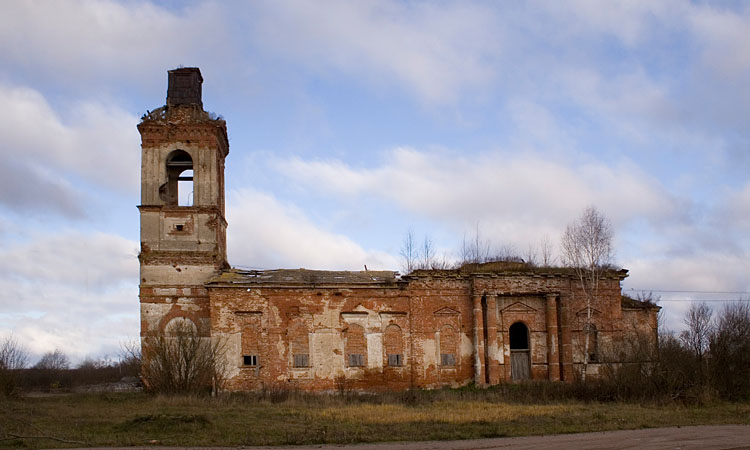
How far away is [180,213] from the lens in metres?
29.1

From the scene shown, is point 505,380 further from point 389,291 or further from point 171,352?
point 171,352

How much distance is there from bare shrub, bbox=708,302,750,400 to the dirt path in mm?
8364

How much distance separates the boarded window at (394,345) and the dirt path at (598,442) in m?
13.6

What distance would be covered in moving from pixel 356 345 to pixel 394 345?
1510 millimetres

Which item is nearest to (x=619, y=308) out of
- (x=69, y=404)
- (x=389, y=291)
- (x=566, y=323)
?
(x=566, y=323)

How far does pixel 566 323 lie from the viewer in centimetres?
2866

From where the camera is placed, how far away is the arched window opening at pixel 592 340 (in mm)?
28605

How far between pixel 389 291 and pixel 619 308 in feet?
30.9

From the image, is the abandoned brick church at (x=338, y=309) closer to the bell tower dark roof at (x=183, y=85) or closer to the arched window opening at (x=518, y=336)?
the bell tower dark roof at (x=183, y=85)

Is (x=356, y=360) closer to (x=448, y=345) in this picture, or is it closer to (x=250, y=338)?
(x=448, y=345)

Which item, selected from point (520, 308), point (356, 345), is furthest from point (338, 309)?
point (520, 308)

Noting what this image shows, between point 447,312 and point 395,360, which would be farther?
point 447,312

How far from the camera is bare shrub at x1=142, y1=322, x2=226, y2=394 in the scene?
83.2ft

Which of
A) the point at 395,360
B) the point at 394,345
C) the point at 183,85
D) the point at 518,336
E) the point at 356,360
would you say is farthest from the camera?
the point at 518,336
